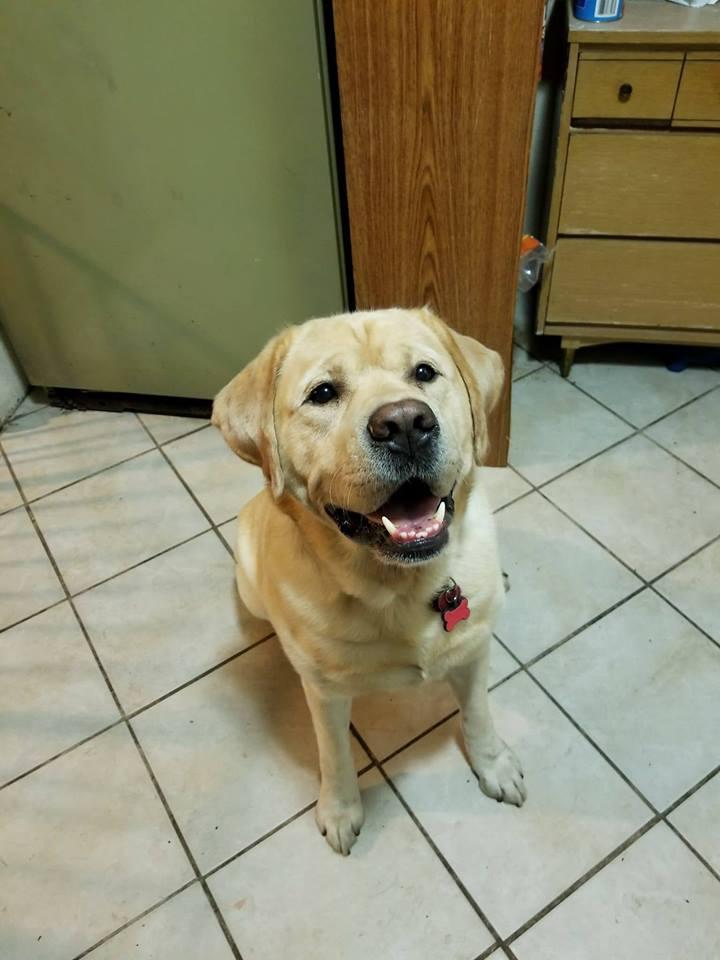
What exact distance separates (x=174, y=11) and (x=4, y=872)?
1.93 meters

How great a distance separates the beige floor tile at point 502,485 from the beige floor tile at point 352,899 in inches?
36.5

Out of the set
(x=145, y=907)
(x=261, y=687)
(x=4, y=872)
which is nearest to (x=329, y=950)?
(x=145, y=907)

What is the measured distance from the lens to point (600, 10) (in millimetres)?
1764

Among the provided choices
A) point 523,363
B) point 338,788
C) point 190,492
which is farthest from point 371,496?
point 523,363

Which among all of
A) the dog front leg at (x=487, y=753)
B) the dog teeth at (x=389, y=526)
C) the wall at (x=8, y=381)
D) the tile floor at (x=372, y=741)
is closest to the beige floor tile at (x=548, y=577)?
the tile floor at (x=372, y=741)

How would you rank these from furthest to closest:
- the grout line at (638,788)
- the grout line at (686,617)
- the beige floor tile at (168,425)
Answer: the beige floor tile at (168,425), the grout line at (686,617), the grout line at (638,788)

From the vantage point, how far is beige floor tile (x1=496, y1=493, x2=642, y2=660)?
183 centimetres

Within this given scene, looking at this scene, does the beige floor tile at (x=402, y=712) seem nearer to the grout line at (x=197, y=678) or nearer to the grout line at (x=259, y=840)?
the grout line at (x=259, y=840)

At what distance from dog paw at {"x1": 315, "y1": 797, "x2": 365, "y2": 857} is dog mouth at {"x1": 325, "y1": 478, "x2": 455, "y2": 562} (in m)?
0.70

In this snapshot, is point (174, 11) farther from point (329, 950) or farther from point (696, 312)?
point (329, 950)

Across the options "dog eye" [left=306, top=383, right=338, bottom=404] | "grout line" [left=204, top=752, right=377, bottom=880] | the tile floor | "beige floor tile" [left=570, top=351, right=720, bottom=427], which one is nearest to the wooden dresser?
"beige floor tile" [left=570, top=351, right=720, bottom=427]

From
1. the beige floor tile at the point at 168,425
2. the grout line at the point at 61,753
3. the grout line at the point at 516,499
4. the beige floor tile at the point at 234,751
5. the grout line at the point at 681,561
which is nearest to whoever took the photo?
the beige floor tile at the point at 234,751

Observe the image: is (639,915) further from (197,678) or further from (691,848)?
(197,678)

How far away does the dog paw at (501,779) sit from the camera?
152 cm
